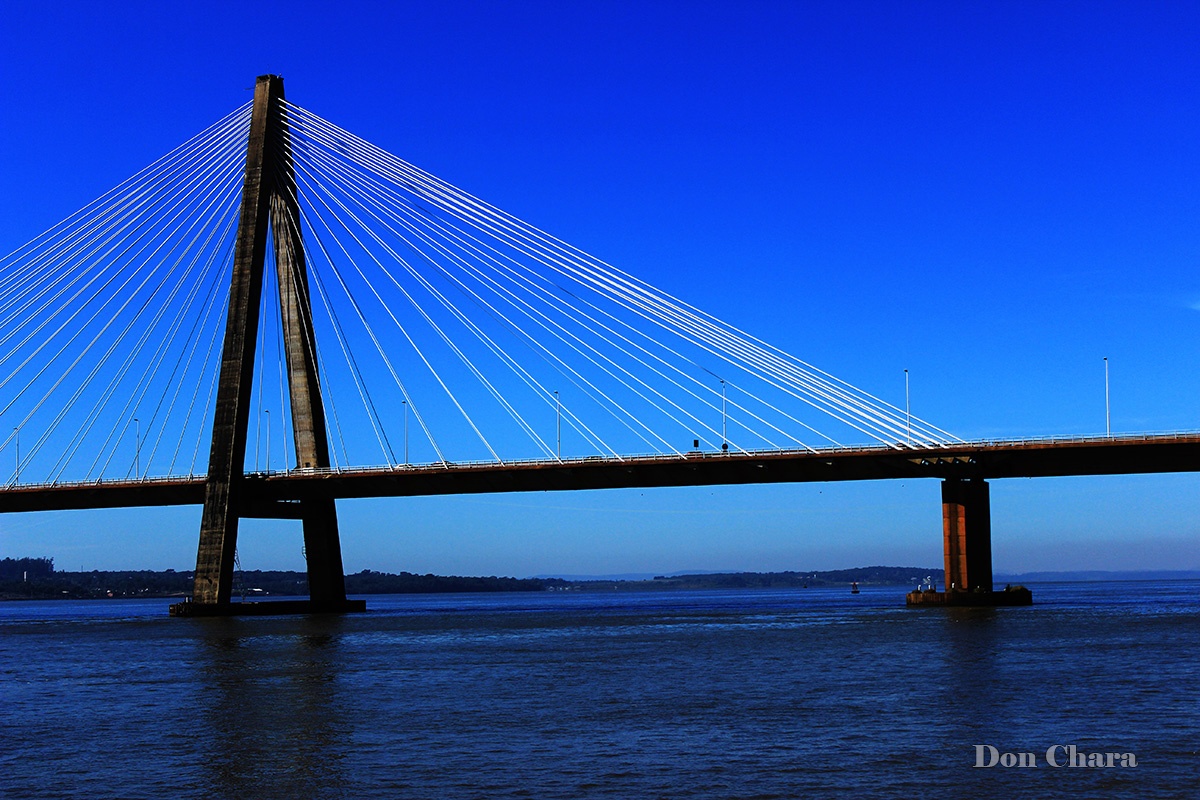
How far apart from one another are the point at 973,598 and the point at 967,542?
4018 mm

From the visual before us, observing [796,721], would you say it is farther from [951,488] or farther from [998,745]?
[951,488]

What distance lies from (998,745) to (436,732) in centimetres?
940

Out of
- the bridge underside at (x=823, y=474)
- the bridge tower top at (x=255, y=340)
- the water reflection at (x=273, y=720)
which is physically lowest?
the water reflection at (x=273, y=720)

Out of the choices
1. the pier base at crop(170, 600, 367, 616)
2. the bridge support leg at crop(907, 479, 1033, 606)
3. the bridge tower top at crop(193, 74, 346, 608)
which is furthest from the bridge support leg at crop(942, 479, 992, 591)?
the pier base at crop(170, 600, 367, 616)

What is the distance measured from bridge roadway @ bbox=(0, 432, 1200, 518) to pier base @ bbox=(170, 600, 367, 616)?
550 centimetres

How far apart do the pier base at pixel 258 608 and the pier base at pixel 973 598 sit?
3298 centimetres

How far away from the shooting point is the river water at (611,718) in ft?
61.3

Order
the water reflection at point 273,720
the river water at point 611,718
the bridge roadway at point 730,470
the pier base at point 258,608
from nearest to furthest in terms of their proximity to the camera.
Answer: the river water at point 611,718 → the water reflection at point 273,720 → the bridge roadway at point 730,470 → the pier base at point 258,608

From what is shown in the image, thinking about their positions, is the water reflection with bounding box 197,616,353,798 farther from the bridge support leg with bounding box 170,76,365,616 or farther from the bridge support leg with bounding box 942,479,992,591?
the bridge support leg with bounding box 942,479,992,591

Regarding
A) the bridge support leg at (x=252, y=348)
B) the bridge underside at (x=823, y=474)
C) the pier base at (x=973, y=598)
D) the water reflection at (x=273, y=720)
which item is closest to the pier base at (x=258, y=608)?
the bridge support leg at (x=252, y=348)

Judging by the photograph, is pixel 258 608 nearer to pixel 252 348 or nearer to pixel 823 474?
pixel 252 348

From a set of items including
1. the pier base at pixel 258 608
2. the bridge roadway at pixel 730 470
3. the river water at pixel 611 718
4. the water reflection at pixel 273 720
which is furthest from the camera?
the pier base at pixel 258 608

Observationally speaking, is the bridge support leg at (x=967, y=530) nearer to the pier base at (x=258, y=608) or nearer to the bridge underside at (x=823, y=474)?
the bridge underside at (x=823, y=474)

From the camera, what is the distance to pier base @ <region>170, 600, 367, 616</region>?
237 ft
